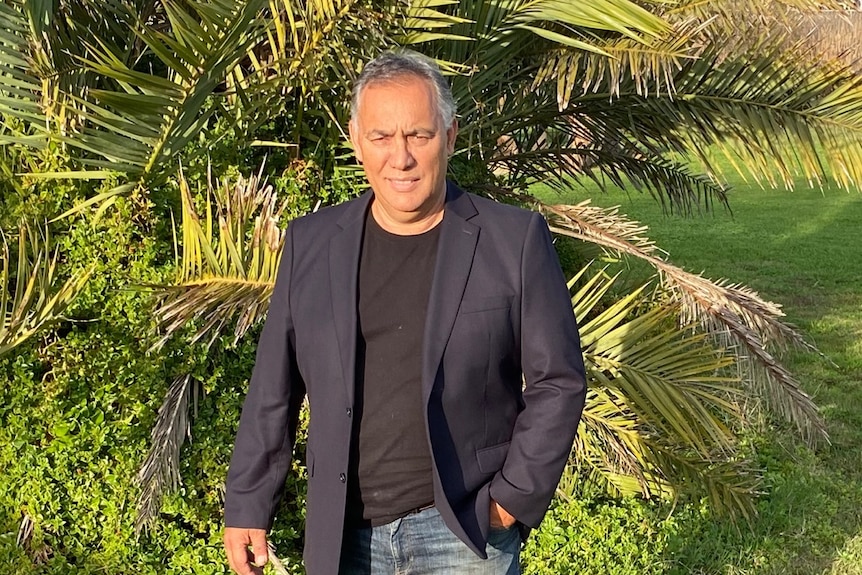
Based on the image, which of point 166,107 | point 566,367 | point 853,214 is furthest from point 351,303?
point 853,214

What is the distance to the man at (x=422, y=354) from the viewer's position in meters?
1.92

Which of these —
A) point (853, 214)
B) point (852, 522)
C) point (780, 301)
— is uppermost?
point (853, 214)

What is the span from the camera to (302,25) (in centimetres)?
314

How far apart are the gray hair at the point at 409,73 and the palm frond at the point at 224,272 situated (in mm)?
1252

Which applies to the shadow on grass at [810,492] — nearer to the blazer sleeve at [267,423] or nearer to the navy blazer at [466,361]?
the navy blazer at [466,361]

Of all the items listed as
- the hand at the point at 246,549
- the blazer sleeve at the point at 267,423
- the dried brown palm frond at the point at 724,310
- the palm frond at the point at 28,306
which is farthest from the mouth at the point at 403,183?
the dried brown palm frond at the point at 724,310

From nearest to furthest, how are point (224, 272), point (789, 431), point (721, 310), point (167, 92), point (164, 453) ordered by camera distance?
point (167, 92) < point (224, 272) < point (164, 453) < point (721, 310) < point (789, 431)

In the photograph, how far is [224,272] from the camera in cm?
309

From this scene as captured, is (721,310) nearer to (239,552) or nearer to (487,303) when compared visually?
(487,303)

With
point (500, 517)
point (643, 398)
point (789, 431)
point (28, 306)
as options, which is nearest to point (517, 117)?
point (643, 398)

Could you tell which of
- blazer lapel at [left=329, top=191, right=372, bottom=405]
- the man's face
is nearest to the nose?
the man's face

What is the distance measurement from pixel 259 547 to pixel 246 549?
35mm

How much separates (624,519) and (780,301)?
6.39 metres

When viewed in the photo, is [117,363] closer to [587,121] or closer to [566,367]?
[566,367]
